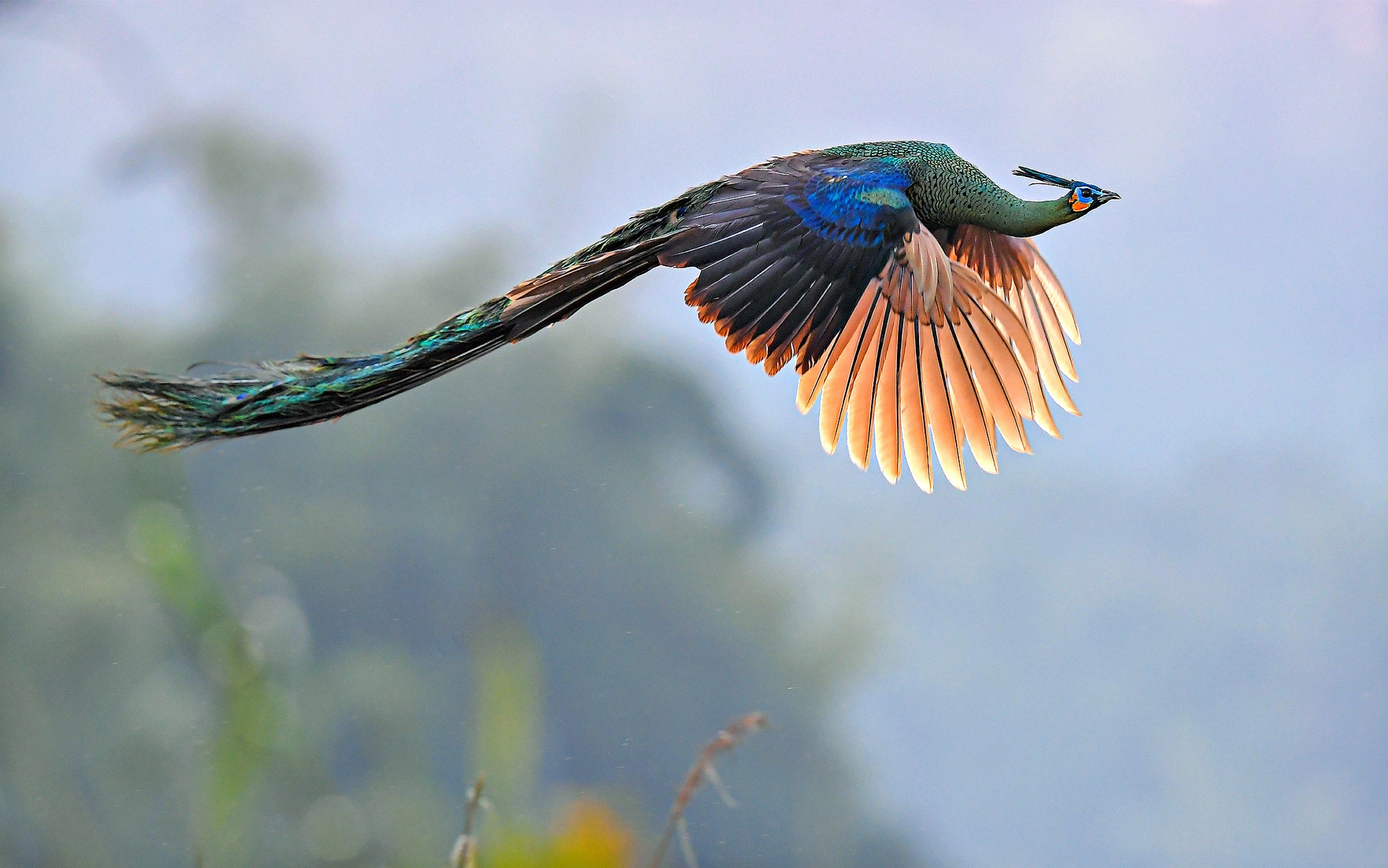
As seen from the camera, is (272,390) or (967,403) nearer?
(272,390)

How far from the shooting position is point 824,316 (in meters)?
2.16

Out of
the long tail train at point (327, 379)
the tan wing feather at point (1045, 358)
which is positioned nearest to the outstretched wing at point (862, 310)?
the long tail train at point (327, 379)

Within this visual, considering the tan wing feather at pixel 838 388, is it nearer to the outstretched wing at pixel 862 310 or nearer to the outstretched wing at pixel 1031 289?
the outstretched wing at pixel 862 310

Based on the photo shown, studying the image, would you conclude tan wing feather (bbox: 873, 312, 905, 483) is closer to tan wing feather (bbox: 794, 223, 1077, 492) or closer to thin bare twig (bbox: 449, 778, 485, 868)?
tan wing feather (bbox: 794, 223, 1077, 492)

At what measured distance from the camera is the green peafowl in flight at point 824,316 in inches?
81.4

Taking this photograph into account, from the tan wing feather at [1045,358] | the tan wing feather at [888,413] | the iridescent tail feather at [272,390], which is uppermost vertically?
the tan wing feather at [1045,358]

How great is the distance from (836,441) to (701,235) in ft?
1.64

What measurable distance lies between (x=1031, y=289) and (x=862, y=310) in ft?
2.43

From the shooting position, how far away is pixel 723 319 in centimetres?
212

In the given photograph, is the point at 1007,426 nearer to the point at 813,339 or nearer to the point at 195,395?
the point at 813,339

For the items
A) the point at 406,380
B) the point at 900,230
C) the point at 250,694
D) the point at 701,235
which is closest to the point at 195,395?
the point at 406,380

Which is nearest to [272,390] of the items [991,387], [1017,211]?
[991,387]

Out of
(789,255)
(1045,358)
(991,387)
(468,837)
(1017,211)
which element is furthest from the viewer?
(1045,358)

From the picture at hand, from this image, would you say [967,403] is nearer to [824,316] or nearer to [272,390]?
[824,316]
